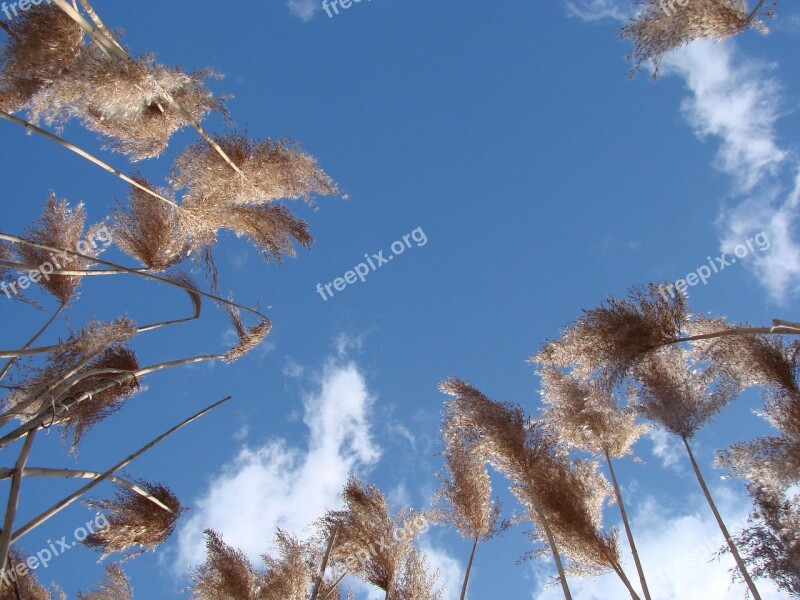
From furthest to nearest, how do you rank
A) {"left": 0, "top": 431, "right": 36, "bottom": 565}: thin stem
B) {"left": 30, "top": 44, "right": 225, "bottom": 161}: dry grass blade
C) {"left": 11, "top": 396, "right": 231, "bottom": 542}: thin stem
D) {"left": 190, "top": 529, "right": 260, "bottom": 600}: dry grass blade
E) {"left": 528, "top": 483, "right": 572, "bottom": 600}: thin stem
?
{"left": 190, "top": 529, "right": 260, "bottom": 600}: dry grass blade, {"left": 528, "top": 483, "right": 572, "bottom": 600}: thin stem, {"left": 30, "top": 44, "right": 225, "bottom": 161}: dry grass blade, {"left": 11, "top": 396, "right": 231, "bottom": 542}: thin stem, {"left": 0, "top": 431, "right": 36, "bottom": 565}: thin stem

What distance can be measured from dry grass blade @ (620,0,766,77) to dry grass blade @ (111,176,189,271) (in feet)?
14.1

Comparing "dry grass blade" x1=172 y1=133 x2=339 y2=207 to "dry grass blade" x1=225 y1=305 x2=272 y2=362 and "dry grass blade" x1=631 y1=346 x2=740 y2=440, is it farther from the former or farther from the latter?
"dry grass blade" x1=631 y1=346 x2=740 y2=440

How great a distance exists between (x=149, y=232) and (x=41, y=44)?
6.29ft

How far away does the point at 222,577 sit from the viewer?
18.1ft

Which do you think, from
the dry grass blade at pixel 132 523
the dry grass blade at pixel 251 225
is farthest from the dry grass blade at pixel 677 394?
the dry grass blade at pixel 132 523

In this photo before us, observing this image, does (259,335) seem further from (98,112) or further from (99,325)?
(98,112)

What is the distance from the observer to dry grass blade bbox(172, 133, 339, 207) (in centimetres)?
519

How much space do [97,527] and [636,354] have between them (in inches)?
185

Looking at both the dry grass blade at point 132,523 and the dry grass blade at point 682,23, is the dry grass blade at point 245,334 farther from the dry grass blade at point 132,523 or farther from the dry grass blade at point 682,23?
the dry grass blade at point 682,23

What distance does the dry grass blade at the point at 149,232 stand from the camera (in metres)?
5.62

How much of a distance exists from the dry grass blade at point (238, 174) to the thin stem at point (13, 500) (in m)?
2.75

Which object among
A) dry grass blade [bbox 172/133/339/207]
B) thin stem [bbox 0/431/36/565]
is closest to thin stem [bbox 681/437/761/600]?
dry grass blade [bbox 172/133/339/207]

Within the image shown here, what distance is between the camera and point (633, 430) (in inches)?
245

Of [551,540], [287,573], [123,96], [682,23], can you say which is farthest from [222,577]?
[682,23]
